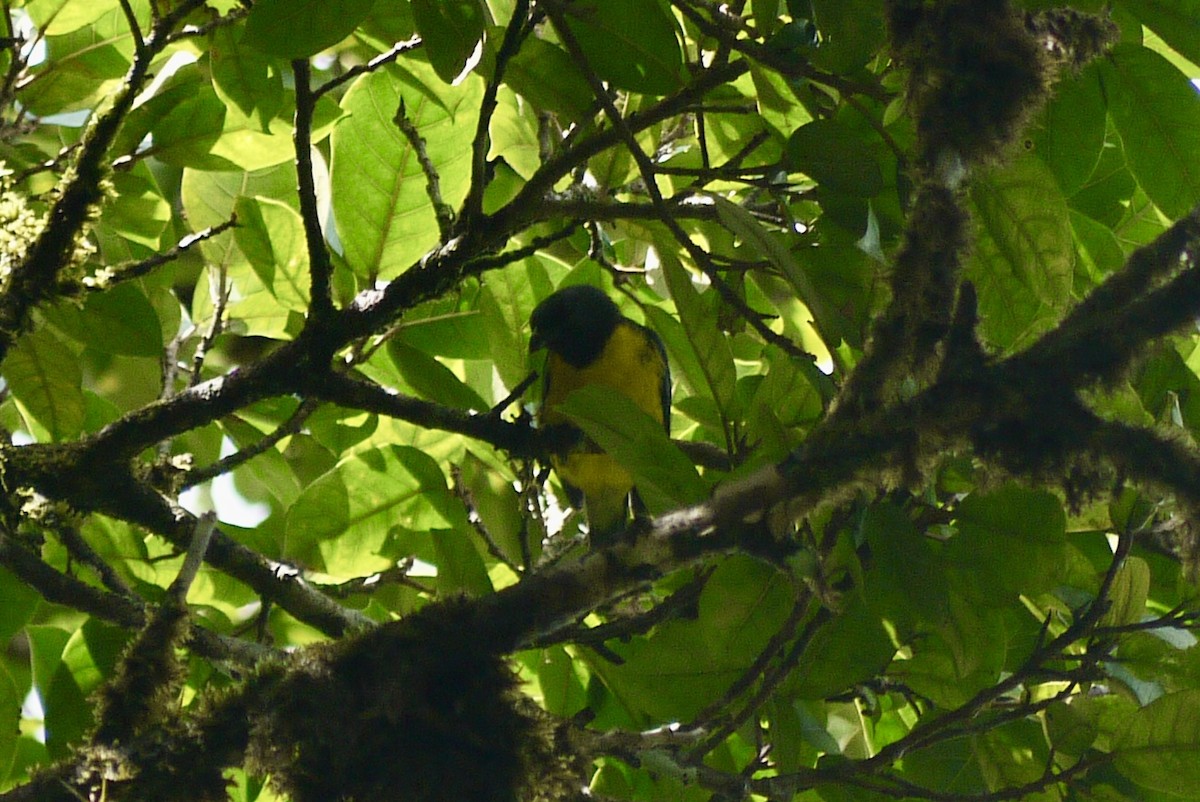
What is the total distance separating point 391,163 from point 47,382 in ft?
2.81

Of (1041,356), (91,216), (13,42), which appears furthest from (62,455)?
(1041,356)

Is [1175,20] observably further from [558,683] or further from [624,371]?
[624,371]

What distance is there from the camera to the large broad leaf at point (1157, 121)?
1548 millimetres

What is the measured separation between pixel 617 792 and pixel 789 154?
1397 mm

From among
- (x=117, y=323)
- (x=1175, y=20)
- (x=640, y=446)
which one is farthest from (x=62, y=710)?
(x=1175, y=20)

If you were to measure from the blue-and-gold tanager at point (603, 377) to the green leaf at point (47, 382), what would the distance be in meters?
1.16

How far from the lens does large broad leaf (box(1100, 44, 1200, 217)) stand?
1548mm

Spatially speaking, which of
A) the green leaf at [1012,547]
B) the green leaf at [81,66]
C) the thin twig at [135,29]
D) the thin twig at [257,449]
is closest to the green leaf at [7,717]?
the thin twig at [257,449]

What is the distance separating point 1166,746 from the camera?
71.3 inches

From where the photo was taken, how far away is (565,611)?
1.35 metres

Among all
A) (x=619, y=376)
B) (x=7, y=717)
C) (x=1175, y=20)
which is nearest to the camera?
(x=1175, y=20)

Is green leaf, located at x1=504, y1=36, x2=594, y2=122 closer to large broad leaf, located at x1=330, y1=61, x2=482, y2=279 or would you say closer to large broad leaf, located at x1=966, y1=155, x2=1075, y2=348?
large broad leaf, located at x1=330, y1=61, x2=482, y2=279

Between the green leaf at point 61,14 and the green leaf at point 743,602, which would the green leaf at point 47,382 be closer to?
the green leaf at point 61,14

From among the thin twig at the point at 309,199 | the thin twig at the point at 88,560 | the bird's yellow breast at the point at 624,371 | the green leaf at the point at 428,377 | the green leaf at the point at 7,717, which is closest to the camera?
the thin twig at the point at 309,199
